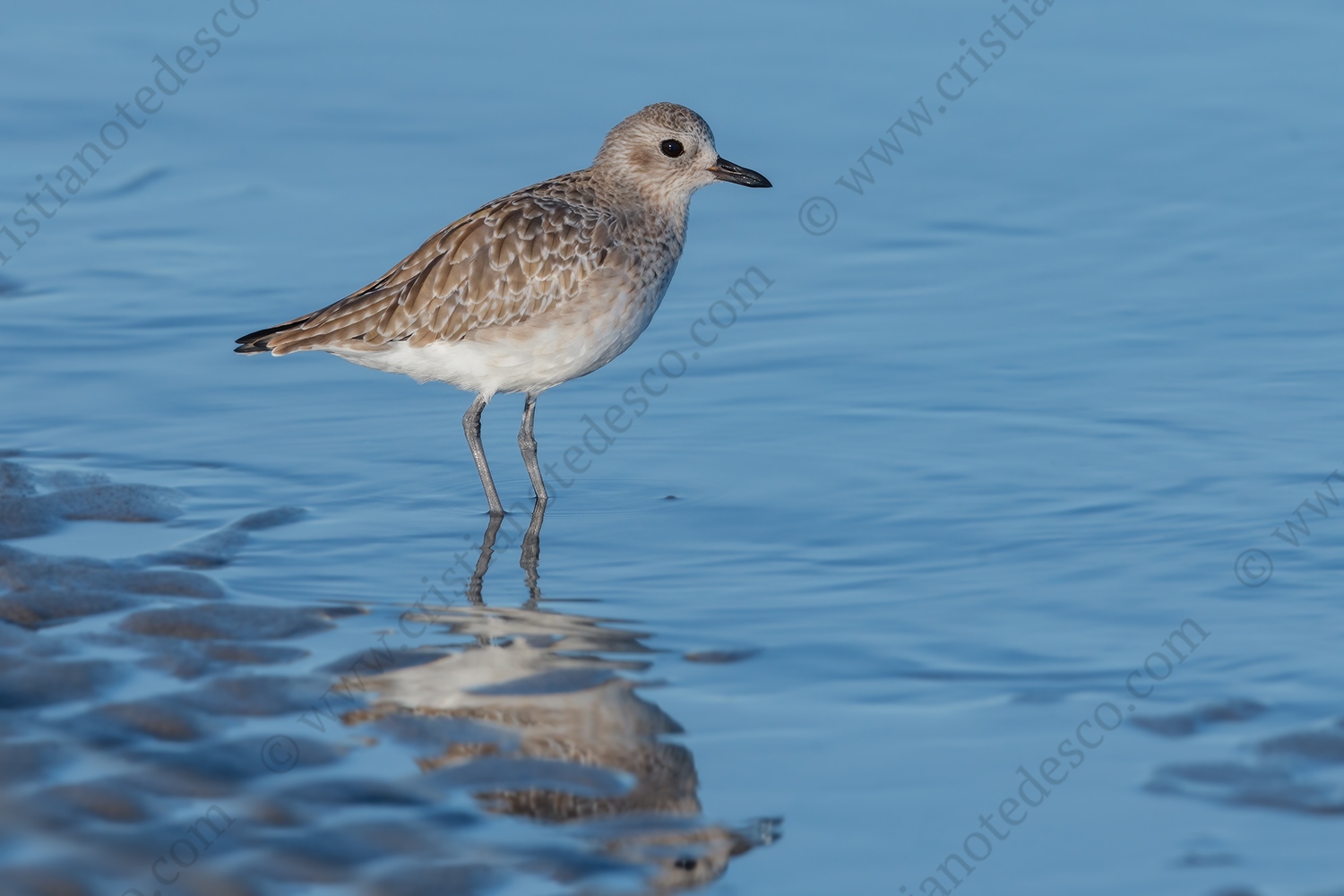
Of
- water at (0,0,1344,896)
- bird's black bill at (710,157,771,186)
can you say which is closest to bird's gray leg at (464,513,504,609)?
water at (0,0,1344,896)

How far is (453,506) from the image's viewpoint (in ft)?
33.8

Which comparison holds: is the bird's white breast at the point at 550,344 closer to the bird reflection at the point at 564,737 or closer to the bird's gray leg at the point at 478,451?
the bird's gray leg at the point at 478,451

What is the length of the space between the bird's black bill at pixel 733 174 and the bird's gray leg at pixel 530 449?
177 centimetres

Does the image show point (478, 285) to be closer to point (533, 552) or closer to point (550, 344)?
point (550, 344)

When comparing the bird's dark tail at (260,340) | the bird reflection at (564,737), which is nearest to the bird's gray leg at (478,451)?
the bird's dark tail at (260,340)

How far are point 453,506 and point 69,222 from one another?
20.0 feet

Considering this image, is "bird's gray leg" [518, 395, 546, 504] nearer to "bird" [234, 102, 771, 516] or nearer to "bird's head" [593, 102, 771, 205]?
"bird" [234, 102, 771, 516]

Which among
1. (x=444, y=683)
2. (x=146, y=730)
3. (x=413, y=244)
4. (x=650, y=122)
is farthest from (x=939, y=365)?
(x=146, y=730)

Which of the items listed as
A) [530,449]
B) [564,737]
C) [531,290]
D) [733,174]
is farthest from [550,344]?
[564,737]

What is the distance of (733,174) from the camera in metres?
10.8

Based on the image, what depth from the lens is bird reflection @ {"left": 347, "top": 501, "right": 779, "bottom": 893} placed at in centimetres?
632

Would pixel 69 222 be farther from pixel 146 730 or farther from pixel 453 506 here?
pixel 146 730

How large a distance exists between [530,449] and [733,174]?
2085 millimetres

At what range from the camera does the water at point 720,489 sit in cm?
647
